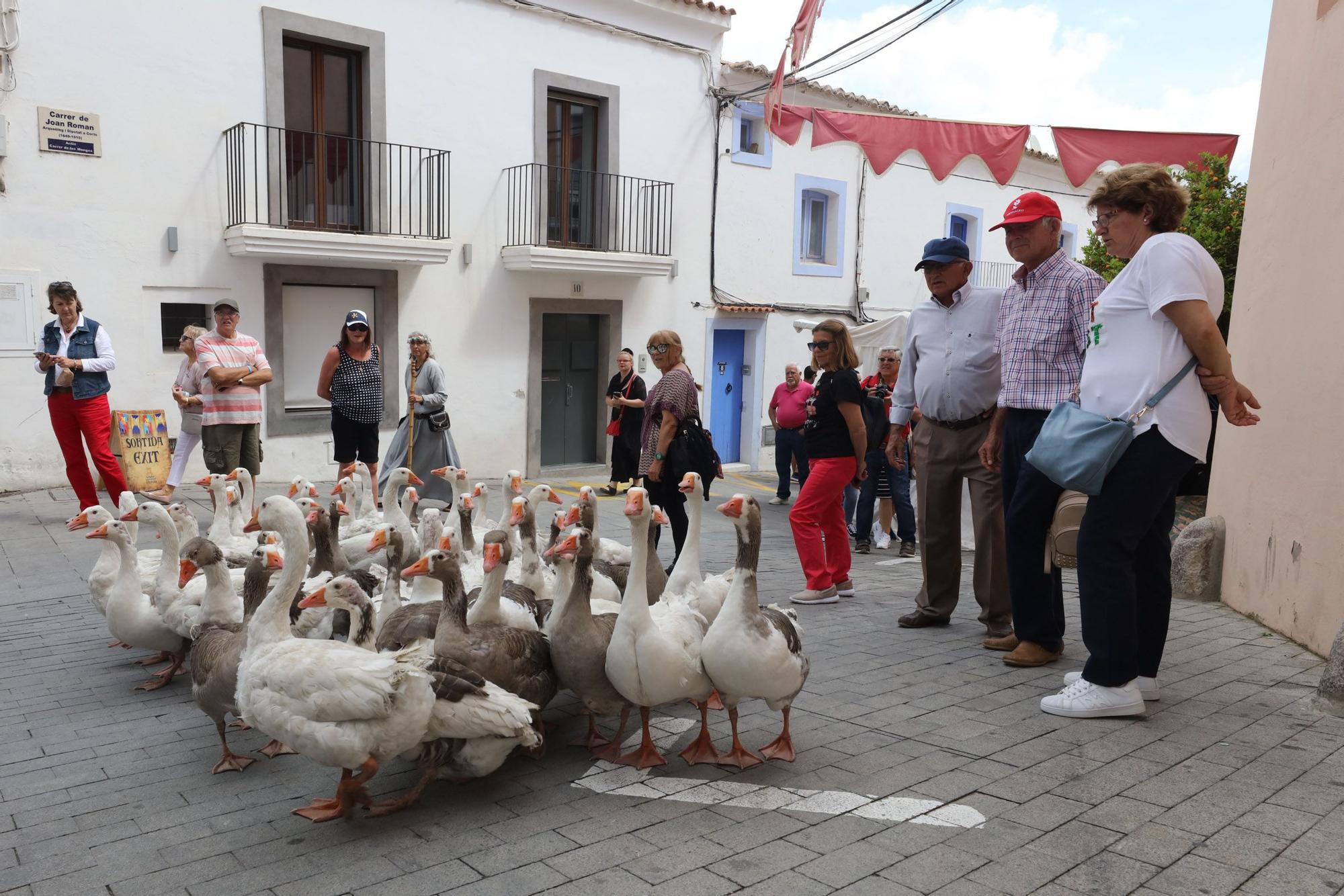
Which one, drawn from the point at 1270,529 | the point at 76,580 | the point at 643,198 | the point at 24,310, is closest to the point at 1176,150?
the point at 1270,529

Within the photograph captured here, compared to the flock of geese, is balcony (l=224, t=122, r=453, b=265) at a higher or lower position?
higher

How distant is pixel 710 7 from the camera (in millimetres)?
16234

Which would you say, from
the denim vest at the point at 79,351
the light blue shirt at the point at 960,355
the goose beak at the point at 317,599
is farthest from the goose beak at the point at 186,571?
the denim vest at the point at 79,351

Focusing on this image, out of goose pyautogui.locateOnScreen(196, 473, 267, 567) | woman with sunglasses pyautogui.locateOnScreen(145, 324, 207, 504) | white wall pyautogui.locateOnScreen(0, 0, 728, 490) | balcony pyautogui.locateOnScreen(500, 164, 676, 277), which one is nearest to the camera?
goose pyautogui.locateOnScreen(196, 473, 267, 567)

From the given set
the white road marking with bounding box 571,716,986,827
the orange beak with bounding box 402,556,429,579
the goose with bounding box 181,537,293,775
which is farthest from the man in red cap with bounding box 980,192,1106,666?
the goose with bounding box 181,537,293,775

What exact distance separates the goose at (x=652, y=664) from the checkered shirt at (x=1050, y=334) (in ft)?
7.21

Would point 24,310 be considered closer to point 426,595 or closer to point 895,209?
point 426,595

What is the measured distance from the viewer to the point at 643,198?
1627 centimetres

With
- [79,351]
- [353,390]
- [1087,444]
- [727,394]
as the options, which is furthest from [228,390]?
[727,394]

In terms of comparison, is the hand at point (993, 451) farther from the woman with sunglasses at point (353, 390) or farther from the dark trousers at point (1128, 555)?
the woman with sunglasses at point (353, 390)

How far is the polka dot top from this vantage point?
9.06m

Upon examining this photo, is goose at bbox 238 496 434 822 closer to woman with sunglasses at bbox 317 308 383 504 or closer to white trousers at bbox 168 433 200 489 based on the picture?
woman with sunglasses at bbox 317 308 383 504

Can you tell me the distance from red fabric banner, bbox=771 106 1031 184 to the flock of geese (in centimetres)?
830

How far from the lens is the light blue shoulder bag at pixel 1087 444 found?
163 inches
